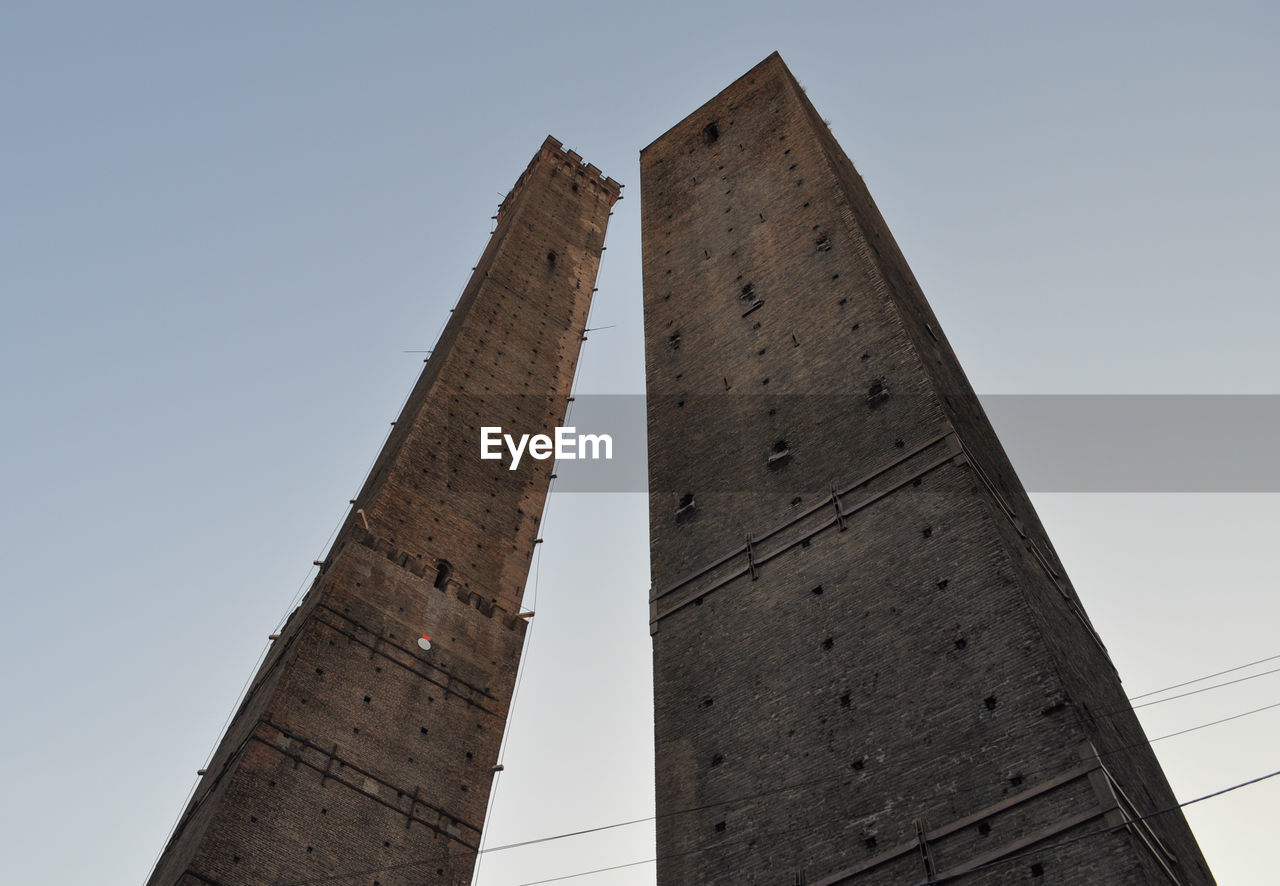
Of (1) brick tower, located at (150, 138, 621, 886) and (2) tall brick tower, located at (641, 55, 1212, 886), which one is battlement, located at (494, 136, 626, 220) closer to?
(1) brick tower, located at (150, 138, 621, 886)

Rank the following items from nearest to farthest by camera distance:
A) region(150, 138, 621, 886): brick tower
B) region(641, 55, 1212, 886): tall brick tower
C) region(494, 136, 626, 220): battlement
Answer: region(641, 55, 1212, 886): tall brick tower, region(150, 138, 621, 886): brick tower, region(494, 136, 626, 220): battlement

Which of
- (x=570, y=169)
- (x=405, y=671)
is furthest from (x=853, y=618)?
(x=570, y=169)

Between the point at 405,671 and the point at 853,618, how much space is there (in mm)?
9082

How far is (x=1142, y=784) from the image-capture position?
9750mm

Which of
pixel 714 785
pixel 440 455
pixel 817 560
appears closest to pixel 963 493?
pixel 817 560

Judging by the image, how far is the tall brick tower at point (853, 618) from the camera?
917cm

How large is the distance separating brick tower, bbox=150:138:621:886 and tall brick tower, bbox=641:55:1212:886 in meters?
5.56

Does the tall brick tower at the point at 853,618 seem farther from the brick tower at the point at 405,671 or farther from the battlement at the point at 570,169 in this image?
the battlement at the point at 570,169

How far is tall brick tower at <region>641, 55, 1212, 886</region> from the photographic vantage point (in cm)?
917

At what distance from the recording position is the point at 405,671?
60.1ft

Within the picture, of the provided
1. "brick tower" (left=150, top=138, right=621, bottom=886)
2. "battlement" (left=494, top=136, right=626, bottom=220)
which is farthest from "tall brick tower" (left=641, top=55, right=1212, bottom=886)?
"battlement" (left=494, top=136, right=626, bottom=220)

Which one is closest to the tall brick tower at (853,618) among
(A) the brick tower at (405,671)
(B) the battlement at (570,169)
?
(A) the brick tower at (405,671)

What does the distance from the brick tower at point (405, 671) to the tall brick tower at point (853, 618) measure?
5.56 meters

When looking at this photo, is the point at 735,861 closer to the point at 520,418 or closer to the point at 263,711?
the point at 263,711
